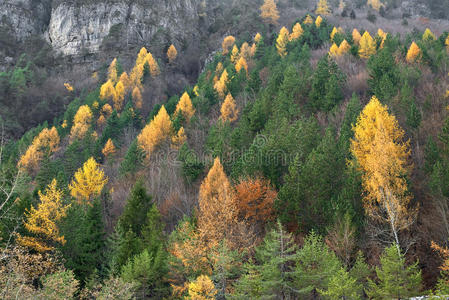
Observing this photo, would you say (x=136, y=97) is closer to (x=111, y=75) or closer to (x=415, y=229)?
(x=111, y=75)

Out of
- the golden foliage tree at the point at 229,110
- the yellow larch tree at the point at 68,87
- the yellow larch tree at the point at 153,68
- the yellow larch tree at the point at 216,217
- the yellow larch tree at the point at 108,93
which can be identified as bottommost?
the yellow larch tree at the point at 68,87

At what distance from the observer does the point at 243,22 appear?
84500 mm

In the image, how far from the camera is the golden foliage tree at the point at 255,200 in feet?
75.5

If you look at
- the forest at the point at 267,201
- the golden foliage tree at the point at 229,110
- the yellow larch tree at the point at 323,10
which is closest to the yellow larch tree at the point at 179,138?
the forest at the point at 267,201

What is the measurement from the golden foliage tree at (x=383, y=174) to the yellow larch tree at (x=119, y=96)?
159 ft

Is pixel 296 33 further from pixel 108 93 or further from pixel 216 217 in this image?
pixel 216 217

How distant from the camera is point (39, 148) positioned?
157ft

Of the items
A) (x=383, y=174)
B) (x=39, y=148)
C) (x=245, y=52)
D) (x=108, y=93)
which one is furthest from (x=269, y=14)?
(x=383, y=174)

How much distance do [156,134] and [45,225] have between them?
2097 cm

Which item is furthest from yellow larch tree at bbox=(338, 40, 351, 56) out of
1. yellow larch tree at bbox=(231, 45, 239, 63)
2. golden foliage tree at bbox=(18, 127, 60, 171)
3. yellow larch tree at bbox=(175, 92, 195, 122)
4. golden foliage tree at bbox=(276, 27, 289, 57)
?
golden foliage tree at bbox=(18, 127, 60, 171)

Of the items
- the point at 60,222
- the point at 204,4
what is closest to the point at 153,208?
the point at 60,222

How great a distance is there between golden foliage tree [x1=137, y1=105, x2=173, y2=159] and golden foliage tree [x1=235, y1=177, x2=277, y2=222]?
65.9 ft

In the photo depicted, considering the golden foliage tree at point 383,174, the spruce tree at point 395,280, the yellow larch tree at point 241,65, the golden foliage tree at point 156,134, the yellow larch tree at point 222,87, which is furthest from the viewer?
the yellow larch tree at point 241,65

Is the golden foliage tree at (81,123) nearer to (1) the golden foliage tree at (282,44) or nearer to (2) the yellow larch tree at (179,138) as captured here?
(2) the yellow larch tree at (179,138)
